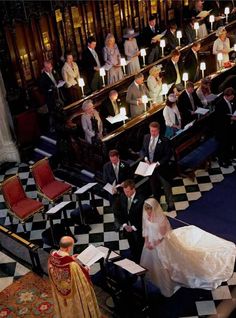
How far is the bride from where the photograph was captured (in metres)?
9.12

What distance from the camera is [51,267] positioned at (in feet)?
26.9

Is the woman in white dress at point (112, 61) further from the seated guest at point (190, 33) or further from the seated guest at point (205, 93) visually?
the seated guest at point (190, 33)

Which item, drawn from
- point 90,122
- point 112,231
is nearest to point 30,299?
point 112,231

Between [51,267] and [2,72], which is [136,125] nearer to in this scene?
[2,72]

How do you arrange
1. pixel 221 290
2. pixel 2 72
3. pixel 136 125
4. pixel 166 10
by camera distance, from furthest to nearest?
pixel 166 10
pixel 2 72
pixel 136 125
pixel 221 290

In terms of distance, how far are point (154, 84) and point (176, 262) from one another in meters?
5.28

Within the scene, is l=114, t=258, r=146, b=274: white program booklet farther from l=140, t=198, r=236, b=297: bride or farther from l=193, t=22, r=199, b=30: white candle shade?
l=193, t=22, r=199, b=30: white candle shade

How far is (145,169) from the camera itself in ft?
36.6

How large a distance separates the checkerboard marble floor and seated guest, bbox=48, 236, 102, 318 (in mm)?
1622

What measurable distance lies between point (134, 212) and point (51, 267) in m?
2.01

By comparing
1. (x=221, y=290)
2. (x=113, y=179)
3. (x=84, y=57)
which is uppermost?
(x=84, y=57)

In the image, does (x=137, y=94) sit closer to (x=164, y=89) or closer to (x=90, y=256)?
(x=164, y=89)

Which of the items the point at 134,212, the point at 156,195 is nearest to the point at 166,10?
the point at 156,195

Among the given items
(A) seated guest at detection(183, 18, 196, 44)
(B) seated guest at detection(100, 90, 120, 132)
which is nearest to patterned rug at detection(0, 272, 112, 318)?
(B) seated guest at detection(100, 90, 120, 132)
